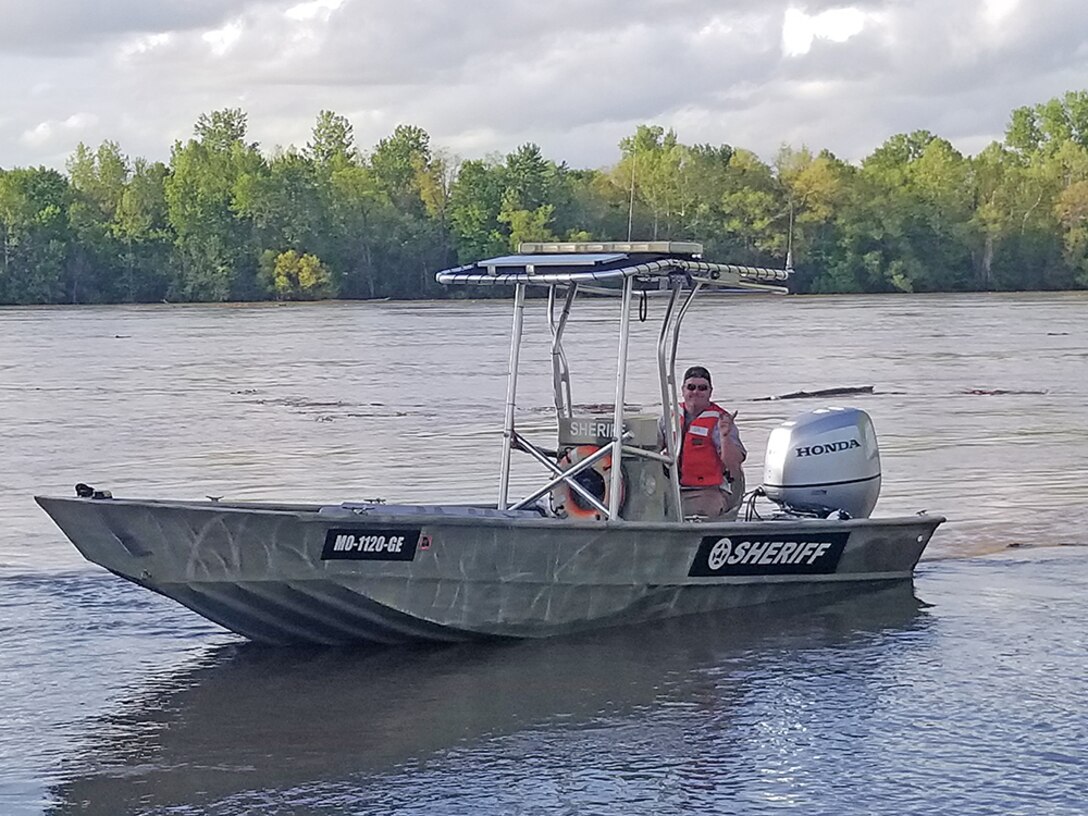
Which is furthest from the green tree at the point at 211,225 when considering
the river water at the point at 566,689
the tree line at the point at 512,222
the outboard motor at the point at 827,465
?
the outboard motor at the point at 827,465

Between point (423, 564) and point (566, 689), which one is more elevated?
point (423, 564)

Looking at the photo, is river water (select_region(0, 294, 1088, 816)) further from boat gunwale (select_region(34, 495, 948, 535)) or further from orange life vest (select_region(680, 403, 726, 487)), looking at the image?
orange life vest (select_region(680, 403, 726, 487))

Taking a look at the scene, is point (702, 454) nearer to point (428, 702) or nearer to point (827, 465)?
point (827, 465)

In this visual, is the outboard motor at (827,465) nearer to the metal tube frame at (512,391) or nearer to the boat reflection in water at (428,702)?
the boat reflection in water at (428,702)

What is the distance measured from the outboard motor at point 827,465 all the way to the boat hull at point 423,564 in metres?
0.39

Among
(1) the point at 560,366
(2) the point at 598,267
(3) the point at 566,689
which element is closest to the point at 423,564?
(3) the point at 566,689

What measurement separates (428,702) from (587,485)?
5.64ft

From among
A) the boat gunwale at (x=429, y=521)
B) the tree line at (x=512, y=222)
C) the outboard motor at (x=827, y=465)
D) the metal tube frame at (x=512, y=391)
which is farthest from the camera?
the tree line at (x=512, y=222)

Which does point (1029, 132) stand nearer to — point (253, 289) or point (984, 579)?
point (253, 289)

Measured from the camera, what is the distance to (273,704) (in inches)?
353

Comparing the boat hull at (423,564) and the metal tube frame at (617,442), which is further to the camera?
the metal tube frame at (617,442)

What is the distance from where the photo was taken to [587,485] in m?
10.1

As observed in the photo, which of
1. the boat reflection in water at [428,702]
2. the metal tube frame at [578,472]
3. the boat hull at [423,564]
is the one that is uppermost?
the metal tube frame at [578,472]

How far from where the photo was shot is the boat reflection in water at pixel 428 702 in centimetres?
785
